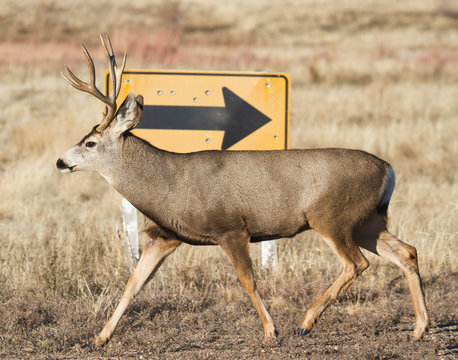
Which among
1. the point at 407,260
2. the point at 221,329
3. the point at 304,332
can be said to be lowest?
the point at 221,329

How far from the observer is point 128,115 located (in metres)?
6.21

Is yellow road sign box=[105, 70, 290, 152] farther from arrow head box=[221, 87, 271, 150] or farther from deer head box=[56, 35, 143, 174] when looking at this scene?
deer head box=[56, 35, 143, 174]

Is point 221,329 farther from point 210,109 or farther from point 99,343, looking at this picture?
point 210,109

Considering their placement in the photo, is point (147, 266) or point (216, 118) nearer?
point (147, 266)

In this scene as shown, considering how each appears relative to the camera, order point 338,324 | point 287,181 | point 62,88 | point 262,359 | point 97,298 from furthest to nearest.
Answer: point 62,88, point 97,298, point 338,324, point 287,181, point 262,359

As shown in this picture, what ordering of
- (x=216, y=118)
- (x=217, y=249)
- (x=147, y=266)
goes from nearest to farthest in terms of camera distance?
(x=147, y=266) < (x=216, y=118) < (x=217, y=249)

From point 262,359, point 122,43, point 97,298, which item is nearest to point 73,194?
point 97,298

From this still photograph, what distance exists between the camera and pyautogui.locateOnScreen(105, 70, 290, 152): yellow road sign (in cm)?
771

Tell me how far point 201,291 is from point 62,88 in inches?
531

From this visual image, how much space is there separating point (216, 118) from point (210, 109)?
114 mm

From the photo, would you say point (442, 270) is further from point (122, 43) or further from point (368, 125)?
point (122, 43)

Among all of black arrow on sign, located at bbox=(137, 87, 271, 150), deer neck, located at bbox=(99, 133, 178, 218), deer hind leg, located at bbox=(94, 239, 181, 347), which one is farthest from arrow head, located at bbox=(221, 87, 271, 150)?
deer hind leg, located at bbox=(94, 239, 181, 347)

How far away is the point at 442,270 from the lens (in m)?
8.05

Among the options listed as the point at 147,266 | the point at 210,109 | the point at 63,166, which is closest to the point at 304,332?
the point at 147,266
